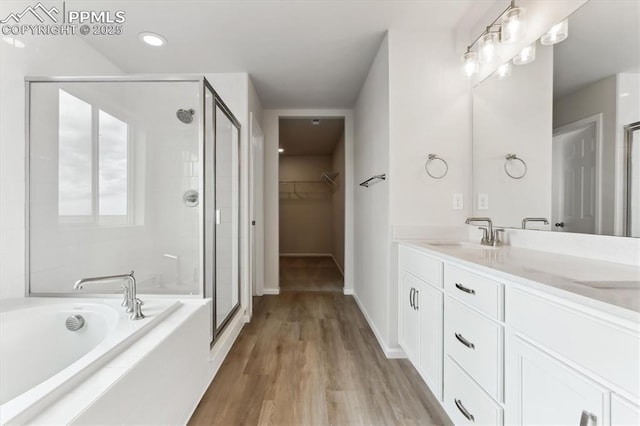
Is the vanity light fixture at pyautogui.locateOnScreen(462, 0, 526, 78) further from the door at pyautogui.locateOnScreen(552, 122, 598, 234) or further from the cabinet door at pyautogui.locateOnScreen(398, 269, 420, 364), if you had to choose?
the cabinet door at pyautogui.locateOnScreen(398, 269, 420, 364)

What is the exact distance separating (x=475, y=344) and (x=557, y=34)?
62.6 inches

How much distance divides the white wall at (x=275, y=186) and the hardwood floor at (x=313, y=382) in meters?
1.02

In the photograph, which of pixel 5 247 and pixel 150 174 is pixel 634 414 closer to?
pixel 5 247

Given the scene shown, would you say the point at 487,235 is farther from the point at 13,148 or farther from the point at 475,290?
the point at 13,148

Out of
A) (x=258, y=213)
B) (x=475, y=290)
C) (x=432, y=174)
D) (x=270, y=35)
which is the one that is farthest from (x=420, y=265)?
(x=258, y=213)

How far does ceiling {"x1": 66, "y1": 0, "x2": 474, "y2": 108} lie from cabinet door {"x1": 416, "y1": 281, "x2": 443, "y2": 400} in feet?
6.13

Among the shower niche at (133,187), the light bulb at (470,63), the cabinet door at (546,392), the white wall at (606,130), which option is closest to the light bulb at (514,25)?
the light bulb at (470,63)

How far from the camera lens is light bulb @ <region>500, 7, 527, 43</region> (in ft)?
4.97

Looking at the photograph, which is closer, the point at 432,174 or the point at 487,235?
the point at 487,235

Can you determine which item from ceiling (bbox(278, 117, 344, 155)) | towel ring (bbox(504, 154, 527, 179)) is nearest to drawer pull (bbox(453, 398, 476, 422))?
towel ring (bbox(504, 154, 527, 179))

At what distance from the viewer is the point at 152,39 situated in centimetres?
214

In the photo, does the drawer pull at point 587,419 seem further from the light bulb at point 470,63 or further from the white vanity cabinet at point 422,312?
the light bulb at point 470,63

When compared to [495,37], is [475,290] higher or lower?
lower

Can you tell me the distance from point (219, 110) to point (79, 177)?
1.16 meters
